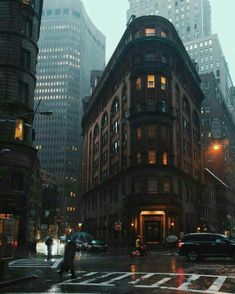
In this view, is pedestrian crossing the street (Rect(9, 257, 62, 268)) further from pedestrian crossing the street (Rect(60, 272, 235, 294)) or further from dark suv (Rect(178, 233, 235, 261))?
dark suv (Rect(178, 233, 235, 261))

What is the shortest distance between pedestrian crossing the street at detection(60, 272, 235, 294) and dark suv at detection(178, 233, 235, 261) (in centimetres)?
966

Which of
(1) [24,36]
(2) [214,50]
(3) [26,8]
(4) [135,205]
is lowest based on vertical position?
(4) [135,205]

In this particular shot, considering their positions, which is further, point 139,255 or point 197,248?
point 139,255

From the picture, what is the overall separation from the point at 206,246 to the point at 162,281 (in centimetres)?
1319

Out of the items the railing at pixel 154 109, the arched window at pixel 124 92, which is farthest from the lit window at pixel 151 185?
the arched window at pixel 124 92

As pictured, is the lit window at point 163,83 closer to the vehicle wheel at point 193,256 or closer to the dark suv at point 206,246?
the dark suv at point 206,246

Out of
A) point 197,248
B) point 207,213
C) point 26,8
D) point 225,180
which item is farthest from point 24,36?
point 225,180

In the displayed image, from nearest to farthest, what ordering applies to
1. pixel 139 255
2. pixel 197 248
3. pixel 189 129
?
pixel 197 248
pixel 139 255
pixel 189 129

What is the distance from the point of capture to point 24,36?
143ft

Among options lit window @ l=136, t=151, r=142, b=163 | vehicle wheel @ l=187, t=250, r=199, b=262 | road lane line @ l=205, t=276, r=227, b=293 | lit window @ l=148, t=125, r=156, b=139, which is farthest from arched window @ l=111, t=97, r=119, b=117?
road lane line @ l=205, t=276, r=227, b=293

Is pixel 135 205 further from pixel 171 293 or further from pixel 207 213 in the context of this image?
pixel 171 293

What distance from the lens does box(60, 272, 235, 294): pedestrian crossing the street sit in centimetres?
1602

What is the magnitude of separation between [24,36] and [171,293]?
35422mm

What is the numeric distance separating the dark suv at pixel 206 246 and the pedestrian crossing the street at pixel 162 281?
966 centimetres
